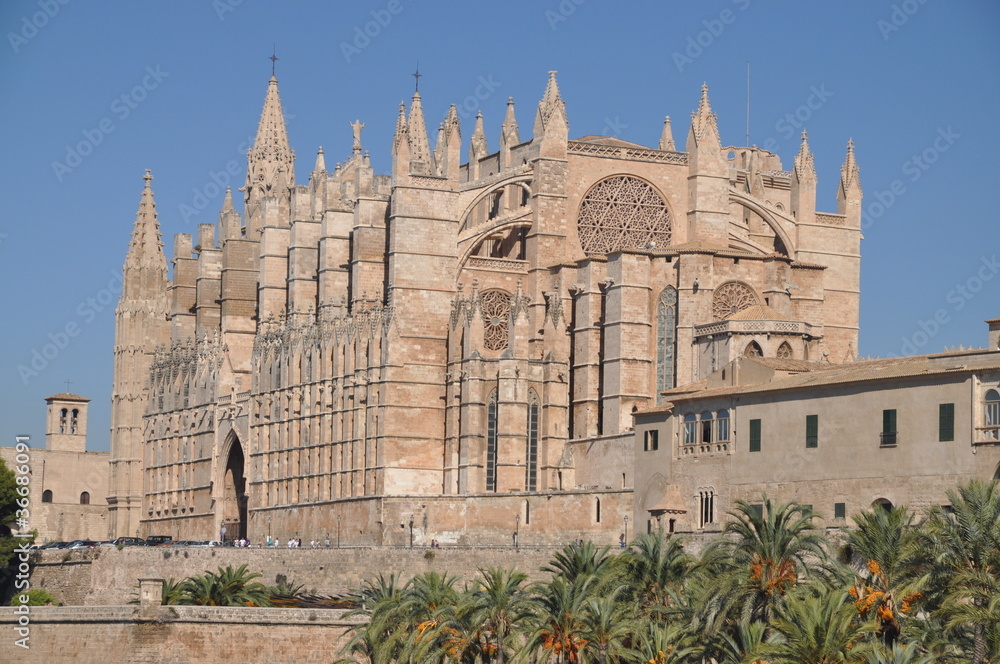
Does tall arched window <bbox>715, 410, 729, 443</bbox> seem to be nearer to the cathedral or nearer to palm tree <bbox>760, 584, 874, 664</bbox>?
the cathedral

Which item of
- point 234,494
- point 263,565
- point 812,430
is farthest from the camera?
point 234,494

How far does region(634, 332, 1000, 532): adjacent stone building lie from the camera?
49.7 m

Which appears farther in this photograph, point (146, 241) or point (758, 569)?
point (146, 241)

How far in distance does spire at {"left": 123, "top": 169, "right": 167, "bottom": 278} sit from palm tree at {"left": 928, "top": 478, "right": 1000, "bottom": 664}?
55108 millimetres

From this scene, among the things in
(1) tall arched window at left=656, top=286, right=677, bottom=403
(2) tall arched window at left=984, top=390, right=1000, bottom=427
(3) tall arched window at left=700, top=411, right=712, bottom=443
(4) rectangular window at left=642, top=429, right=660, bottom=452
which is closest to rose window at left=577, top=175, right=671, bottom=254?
(1) tall arched window at left=656, top=286, right=677, bottom=403

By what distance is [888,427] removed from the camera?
168 ft

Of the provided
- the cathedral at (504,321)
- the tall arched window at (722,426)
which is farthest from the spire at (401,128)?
the tall arched window at (722,426)

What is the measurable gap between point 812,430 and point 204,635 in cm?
1622

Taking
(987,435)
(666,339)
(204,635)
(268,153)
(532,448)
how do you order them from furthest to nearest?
(268,153), (532,448), (666,339), (204,635), (987,435)

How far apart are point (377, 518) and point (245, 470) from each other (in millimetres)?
12762

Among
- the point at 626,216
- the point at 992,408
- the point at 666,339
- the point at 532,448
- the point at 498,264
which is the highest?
the point at 626,216

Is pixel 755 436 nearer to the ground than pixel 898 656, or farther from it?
farther from it

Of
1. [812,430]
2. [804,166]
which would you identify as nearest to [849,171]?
[804,166]

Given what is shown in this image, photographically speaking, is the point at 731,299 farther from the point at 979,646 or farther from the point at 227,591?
the point at 979,646
